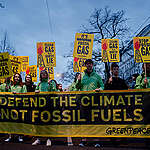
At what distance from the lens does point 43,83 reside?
19.0 ft

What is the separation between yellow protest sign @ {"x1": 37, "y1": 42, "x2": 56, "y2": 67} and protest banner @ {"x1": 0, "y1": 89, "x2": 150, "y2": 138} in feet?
14.7

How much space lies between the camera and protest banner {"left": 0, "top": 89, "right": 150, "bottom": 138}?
452 centimetres

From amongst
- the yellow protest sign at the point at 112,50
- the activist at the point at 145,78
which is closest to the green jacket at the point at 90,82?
the activist at the point at 145,78

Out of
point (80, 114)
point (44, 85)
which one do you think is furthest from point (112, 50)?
point (80, 114)

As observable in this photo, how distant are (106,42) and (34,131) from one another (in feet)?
25.1

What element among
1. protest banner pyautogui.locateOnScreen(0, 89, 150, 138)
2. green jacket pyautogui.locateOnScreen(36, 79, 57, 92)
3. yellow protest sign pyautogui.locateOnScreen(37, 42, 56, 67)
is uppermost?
yellow protest sign pyautogui.locateOnScreen(37, 42, 56, 67)

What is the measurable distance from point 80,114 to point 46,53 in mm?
5243

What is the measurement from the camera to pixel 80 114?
4.73 metres

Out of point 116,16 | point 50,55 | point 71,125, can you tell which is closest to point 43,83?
point 71,125

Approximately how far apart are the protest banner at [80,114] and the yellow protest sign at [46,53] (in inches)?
177

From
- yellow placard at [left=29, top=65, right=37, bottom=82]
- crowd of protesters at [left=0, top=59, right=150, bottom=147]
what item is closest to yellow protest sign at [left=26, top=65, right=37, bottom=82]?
yellow placard at [left=29, top=65, right=37, bottom=82]

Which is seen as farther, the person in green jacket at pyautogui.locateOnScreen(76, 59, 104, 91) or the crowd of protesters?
the person in green jacket at pyautogui.locateOnScreen(76, 59, 104, 91)

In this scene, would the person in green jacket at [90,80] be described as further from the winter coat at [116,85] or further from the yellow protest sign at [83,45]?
the yellow protest sign at [83,45]

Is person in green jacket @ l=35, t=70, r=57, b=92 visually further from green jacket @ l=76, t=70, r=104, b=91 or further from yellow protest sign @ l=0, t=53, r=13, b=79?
green jacket @ l=76, t=70, r=104, b=91
